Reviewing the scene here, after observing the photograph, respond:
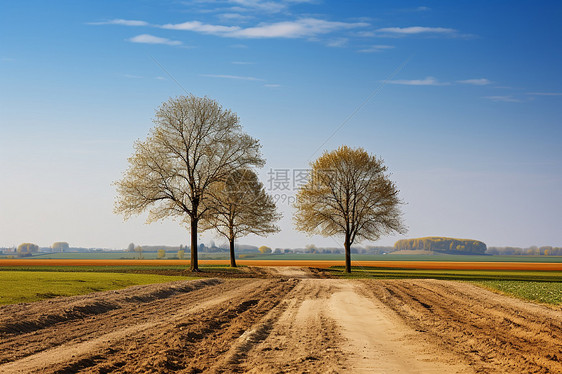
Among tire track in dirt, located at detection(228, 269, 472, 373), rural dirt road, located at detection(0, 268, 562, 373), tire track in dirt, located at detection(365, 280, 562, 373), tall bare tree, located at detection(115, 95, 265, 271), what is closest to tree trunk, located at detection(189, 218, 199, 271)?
tall bare tree, located at detection(115, 95, 265, 271)

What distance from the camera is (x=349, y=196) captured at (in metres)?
51.3

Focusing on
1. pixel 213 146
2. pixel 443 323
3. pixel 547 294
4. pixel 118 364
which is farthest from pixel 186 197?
pixel 118 364

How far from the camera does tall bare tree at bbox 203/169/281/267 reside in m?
49.6

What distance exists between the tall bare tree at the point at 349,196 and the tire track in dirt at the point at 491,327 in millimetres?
25728

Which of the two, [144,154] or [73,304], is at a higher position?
[144,154]

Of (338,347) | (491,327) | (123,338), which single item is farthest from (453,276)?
(123,338)

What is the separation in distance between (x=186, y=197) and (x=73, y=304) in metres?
29.0

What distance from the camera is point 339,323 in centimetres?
1612

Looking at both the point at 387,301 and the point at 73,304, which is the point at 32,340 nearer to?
the point at 73,304

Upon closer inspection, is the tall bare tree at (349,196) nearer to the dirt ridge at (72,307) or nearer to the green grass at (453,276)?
the green grass at (453,276)

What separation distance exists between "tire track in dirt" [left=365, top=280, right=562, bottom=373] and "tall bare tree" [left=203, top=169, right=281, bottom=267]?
1045 inches

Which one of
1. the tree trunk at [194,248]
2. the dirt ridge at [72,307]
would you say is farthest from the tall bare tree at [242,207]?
the dirt ridge at [72,307]

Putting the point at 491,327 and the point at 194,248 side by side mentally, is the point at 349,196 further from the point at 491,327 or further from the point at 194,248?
the point at 491,327

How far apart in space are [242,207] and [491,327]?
3698cm
